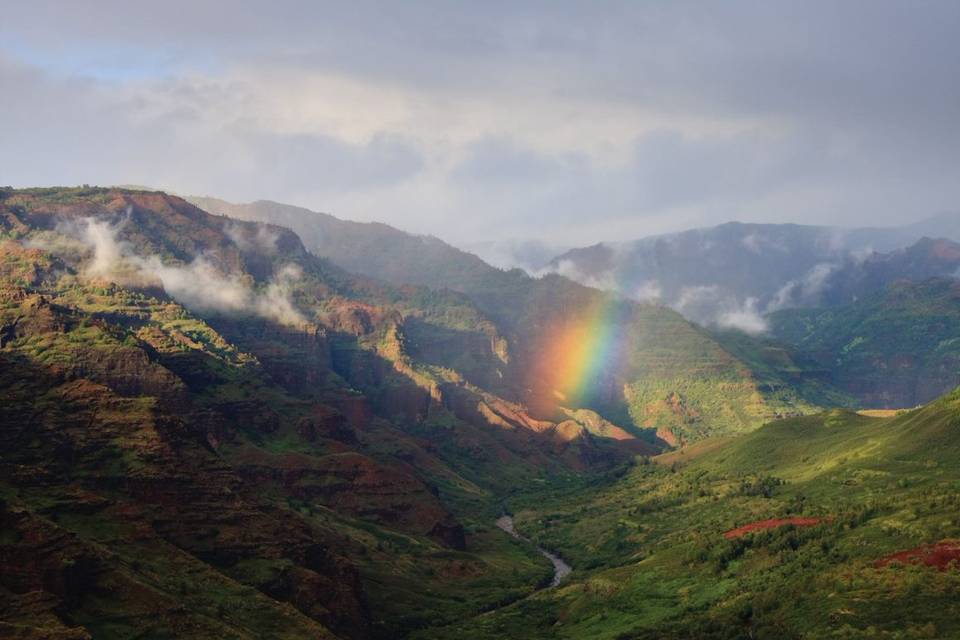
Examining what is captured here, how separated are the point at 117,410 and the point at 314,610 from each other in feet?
171

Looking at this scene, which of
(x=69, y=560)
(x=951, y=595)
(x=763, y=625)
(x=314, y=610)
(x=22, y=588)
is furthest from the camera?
(x=314, y=610)

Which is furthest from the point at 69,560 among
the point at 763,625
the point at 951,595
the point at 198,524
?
the point at 951,595

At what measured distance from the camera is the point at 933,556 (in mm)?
139625

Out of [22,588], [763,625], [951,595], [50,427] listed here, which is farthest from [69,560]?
[951,595]

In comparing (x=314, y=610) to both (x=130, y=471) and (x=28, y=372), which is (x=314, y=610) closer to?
(x=130, y=471)

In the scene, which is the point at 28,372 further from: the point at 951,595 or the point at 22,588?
the point at 951,595

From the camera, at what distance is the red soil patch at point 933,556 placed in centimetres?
13675

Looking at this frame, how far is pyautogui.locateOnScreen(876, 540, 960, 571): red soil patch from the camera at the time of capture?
13675cm

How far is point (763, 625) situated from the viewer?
144 m

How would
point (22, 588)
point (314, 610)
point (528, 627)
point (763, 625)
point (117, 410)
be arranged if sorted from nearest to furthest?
point (22, 588)
point (763, 625)
point (314, 610)
point (117, 410)
point (528, 627)

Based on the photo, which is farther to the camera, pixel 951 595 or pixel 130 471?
pixel 130 471

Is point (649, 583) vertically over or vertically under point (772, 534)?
under

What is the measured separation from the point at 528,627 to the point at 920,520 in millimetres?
75606

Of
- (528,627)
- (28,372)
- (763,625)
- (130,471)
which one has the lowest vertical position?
(528,627)
